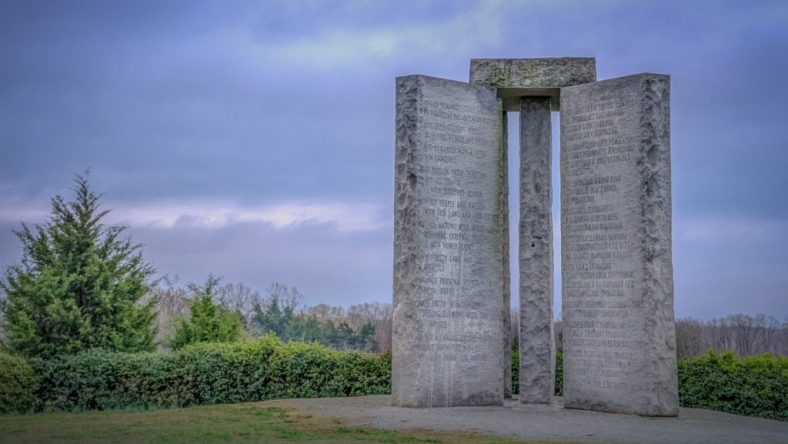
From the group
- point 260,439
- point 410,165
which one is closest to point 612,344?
point 410,165

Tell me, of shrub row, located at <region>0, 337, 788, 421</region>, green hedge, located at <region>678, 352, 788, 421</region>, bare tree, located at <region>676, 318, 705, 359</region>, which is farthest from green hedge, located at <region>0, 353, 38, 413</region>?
bare tree, located at <region>676, 318, 705, 359</region>

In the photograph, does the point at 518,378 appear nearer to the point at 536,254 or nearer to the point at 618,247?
the point at 536,254

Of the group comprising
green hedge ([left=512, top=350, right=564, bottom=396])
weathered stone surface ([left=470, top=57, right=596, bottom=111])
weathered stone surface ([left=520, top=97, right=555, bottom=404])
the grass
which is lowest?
the grass

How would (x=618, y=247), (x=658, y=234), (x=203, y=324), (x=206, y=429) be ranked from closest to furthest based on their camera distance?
(x=206, y=429)
(x=658, y=234)
(x=618, y=247)
(x=203, y=324)

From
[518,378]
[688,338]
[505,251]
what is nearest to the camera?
[505,251]

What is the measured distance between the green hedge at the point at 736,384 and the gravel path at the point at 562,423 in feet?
2.56

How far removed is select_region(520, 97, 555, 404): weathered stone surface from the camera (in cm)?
1503

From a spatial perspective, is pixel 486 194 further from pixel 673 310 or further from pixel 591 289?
pixel 673 310

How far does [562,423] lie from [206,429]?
16.7ft

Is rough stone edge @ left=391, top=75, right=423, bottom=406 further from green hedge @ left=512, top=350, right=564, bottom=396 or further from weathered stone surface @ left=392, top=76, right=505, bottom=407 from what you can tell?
green hedge @ left=512, top=350, right=564, bottom=396

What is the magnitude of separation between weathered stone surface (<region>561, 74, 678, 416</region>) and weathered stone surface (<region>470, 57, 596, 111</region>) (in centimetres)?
36

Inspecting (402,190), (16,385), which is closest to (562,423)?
(402,190)

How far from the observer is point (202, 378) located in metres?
17.1

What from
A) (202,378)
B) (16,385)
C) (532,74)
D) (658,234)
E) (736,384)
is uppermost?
(532,74)
